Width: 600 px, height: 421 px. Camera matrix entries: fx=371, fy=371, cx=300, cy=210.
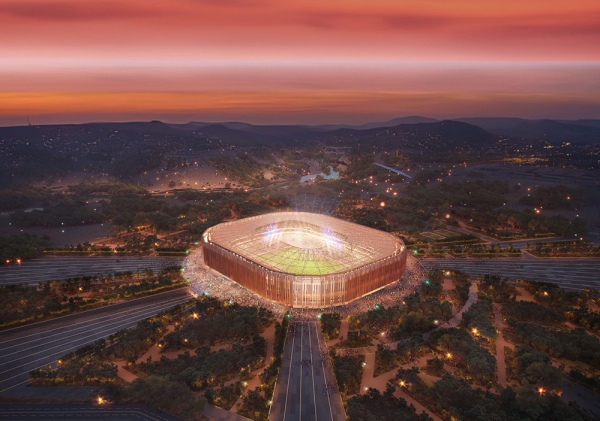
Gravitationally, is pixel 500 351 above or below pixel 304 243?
below

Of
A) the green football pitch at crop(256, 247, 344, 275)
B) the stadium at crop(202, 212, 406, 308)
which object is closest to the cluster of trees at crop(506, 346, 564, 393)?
the stadium at crop(202, 212, 406, 308)

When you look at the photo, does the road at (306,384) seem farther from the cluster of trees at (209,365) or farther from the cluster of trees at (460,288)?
the cluster of trees at (460,288)

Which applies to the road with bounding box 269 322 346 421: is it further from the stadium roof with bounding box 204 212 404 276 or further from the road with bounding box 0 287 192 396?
the road with bounding box 0 287 192 396

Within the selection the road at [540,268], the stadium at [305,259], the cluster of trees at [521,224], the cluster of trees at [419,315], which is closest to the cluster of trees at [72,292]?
the stadium at [305,259]

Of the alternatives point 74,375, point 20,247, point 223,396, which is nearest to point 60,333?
point 74,375

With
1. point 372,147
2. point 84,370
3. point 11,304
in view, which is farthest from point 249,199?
point 372,147

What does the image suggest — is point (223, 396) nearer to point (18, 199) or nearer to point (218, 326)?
point (218, 326)

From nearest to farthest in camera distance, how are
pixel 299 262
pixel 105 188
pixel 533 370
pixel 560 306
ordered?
pixel 533 370, pixel 560 306, pixel 299 262, pixel 105 188
